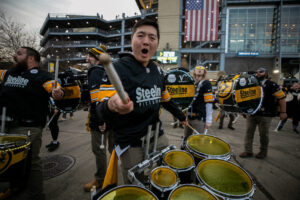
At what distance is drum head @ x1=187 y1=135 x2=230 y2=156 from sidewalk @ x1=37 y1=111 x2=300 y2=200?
19 centimetres

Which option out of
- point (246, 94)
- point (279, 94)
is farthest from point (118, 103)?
point (279, 94)

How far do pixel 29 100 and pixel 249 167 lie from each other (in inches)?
198

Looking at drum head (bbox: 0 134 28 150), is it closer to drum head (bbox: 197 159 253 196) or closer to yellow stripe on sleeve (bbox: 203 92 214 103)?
drum head (bbox: 197 159 253 196)

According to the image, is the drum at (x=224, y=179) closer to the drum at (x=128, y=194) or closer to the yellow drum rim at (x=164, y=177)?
the yellow drum rim at (x=164, y=177)

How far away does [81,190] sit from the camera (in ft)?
8.32

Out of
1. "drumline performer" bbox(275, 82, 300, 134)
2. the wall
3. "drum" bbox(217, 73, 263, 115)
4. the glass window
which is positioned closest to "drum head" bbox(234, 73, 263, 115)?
"drum" bbox(217, 73, 263, 115)

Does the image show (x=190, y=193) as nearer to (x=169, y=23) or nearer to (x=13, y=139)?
(x=13, y=139)

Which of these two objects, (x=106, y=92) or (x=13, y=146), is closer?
(x=106, y=92)

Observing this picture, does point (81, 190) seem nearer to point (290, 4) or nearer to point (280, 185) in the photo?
point (280, 185)

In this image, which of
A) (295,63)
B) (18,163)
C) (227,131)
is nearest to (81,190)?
(18,163)

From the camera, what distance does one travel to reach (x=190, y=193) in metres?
1.09

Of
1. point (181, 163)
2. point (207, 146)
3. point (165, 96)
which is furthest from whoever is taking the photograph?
point (165, 96)

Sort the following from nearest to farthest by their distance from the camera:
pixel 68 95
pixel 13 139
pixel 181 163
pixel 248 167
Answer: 1. pixel 181 163
2. pixel 13 139
3. pixel 68 95
4. pixel 248 167

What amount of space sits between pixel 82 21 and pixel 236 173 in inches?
1894
